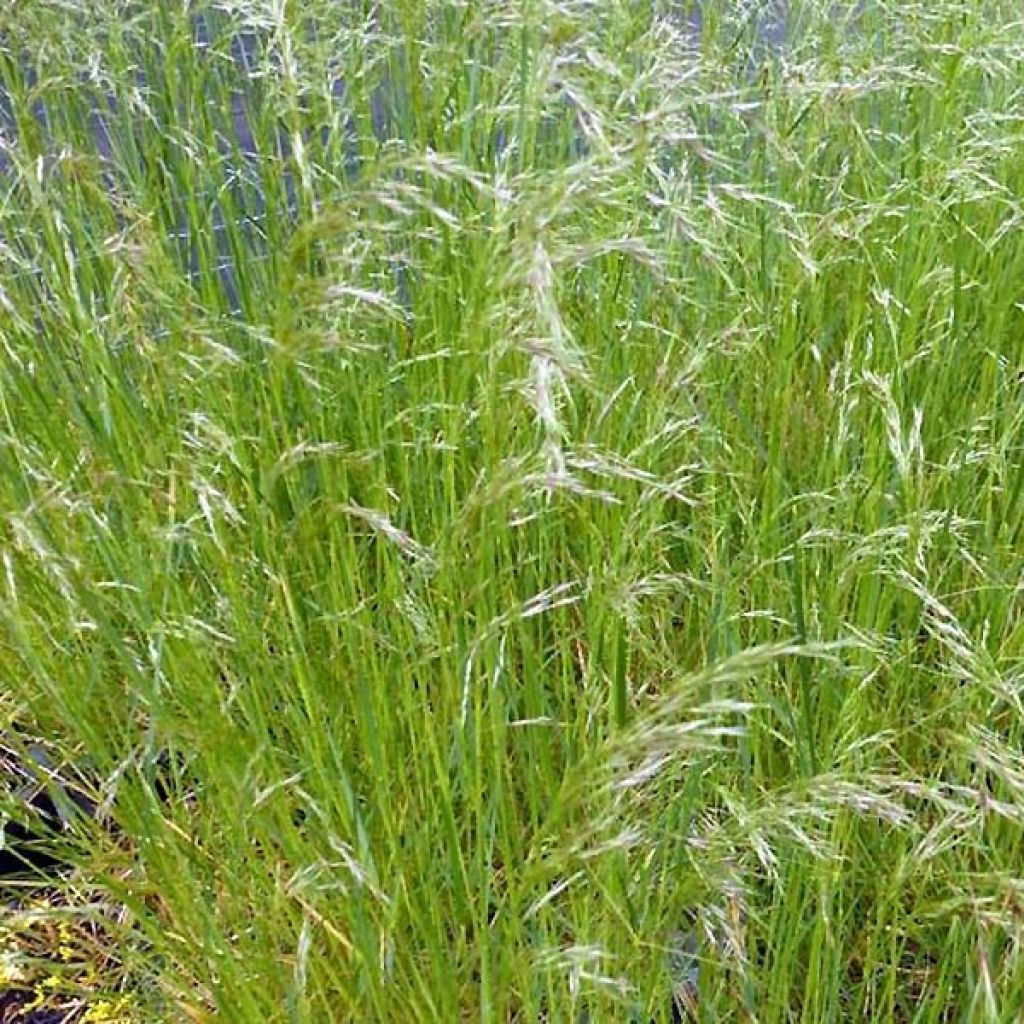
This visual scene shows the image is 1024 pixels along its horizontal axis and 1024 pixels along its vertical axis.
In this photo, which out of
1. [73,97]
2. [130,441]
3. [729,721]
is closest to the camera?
[729,721]

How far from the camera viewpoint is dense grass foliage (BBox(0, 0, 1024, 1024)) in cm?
105

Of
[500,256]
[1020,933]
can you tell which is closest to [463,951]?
[1020,933]

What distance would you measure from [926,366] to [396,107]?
72cm

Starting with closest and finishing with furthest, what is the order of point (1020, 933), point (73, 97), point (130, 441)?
1. point (1020, 933)
2. point (130, 441)
3. point (73, 97)

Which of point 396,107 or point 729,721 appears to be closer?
point 729,721

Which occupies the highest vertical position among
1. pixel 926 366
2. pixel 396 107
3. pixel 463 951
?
pixel 396 107

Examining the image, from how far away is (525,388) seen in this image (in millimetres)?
1023

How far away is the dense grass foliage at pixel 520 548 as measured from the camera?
41.4 inches

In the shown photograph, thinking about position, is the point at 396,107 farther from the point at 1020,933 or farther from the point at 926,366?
the point at 1020,933

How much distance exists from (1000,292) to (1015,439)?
0.17m

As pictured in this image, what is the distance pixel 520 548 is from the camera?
4.34 ft

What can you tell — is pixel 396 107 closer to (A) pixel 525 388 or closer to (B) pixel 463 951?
(A) pixel 525 388

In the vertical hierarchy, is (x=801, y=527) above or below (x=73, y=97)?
below

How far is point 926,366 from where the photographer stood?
5.17 feet
